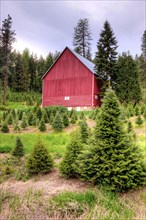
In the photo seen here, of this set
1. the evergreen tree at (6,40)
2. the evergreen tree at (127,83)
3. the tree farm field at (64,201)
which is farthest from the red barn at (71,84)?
the tree farm field at (64,201)

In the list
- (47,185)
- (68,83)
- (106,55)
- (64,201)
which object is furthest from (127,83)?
(64,201)

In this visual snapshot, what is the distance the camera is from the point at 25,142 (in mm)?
10016

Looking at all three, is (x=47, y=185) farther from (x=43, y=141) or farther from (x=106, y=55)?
(x=106, y=55)

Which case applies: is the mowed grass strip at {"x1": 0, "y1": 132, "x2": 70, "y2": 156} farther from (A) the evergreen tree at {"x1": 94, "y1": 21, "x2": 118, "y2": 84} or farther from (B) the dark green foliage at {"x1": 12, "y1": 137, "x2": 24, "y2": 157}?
(A) the evergreen tree at {"x1": 94, "y1": 21, "x2": 118, "y2": 84}

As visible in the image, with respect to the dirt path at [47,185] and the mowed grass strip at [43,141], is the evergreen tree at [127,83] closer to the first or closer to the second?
the mowed grass strip at [43,141]

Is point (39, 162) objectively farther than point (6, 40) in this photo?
No

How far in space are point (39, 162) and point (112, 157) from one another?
7.29ft

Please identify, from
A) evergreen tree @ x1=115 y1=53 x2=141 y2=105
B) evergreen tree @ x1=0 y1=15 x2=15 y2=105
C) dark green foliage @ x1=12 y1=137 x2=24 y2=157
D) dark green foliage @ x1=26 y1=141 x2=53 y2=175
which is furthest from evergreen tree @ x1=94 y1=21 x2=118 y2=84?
dark green foliage @ x1=26 y1=141 x2=53 y2=175

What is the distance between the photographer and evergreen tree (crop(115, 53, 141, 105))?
27120mm

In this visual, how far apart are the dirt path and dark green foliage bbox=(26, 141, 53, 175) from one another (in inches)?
8.7

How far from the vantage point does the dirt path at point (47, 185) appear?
16.8 feet

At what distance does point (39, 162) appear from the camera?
246 inches

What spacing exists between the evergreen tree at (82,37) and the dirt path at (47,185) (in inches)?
1823

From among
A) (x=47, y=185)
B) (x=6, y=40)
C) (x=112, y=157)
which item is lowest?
(x=47, y=185)
